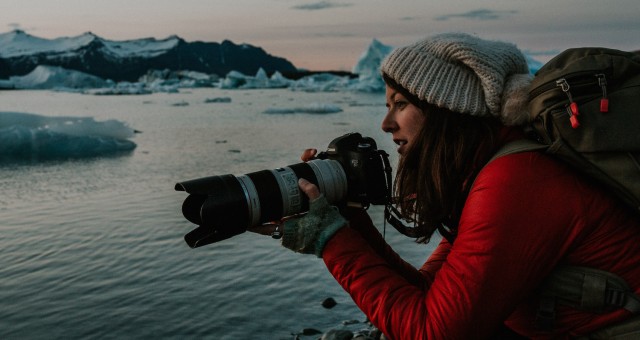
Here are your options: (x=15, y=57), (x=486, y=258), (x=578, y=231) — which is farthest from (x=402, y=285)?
(x=15, y=57)

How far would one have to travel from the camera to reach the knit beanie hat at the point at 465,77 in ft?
4.69

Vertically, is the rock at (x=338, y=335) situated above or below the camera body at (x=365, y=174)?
below

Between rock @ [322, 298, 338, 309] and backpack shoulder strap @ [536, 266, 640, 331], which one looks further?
rock @ [322, 298, 338, 309]

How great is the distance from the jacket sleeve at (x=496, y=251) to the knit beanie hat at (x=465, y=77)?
0.56 ft

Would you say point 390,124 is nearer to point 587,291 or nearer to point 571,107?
point 571,107

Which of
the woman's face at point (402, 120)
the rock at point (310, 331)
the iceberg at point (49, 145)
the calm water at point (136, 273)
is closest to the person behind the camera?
the woman's face at point (402, 120)

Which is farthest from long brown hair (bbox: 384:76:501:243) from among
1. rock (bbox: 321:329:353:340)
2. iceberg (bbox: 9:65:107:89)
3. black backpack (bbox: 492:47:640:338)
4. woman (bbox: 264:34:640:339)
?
iceberg (bbox: 9:65:107:89)

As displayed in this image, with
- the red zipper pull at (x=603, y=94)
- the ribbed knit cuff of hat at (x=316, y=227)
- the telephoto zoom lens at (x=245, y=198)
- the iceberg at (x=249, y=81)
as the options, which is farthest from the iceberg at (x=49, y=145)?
the iceberg at (x=249, y=81)

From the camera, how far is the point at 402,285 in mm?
1475

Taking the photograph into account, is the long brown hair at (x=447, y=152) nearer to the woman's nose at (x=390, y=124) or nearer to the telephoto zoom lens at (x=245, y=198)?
the woman's nose at (x=390, y=124)

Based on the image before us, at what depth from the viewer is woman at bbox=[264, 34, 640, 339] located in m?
1.28

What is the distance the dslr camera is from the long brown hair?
30cm

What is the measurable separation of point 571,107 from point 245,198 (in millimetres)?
911

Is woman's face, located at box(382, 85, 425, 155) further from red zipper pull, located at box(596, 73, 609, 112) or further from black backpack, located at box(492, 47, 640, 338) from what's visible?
red zipper pull, located at box(596, 73, 609, 112)
